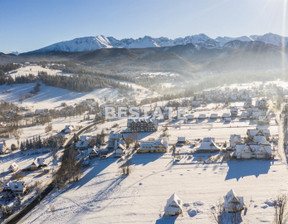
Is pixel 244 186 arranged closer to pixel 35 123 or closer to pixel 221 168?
pixel 221 168

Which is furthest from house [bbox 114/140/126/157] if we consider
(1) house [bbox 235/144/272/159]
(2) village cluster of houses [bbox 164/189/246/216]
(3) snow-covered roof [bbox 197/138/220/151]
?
(1) house [bbox 235/144/272/159]

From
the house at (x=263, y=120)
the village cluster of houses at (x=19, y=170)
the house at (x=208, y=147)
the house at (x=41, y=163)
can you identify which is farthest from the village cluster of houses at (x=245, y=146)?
the village cluster of houses at (x=19, y=170)

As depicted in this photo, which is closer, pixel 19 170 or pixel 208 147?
pixel 19 170

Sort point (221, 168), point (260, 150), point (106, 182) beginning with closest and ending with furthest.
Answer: point (106, 182) < point (221, 168) < point (260, 150)

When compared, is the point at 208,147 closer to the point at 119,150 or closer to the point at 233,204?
the point at 119,150

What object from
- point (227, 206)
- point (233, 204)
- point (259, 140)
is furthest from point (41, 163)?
point (259, 140)

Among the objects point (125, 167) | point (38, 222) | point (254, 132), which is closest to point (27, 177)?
point (38, 222)
